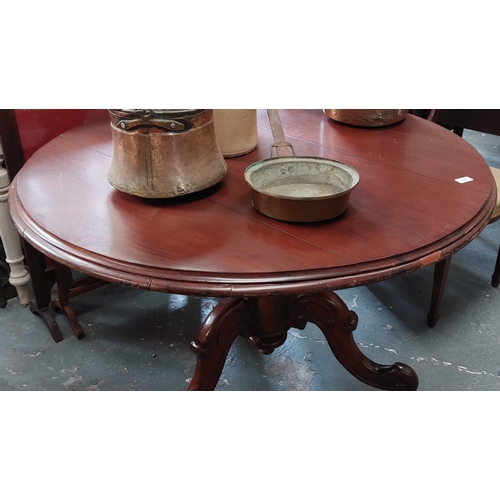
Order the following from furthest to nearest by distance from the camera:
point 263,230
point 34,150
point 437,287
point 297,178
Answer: point 437,287 < point 34,150 < point 297,178 < point 263,230

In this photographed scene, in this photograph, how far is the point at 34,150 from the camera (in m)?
1.91

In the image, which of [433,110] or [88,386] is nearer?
[88,386]

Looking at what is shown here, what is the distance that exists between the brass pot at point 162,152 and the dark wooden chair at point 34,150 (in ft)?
2.63

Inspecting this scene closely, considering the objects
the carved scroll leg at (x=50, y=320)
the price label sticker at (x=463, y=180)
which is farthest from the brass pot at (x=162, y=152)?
the carved scroll leg at (x=50, y=320)

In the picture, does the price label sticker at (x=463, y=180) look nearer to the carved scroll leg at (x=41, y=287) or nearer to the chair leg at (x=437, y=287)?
the chair leg at (x=437, y=287)

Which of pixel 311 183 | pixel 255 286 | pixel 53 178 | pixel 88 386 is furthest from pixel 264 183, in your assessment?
pixel 88 386

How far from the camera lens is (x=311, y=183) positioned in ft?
3.93

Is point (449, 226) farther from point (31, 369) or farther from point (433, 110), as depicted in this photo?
point (31, 369)

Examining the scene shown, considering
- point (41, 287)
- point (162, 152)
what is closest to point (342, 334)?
point (162, 152)

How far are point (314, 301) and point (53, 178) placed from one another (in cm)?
75

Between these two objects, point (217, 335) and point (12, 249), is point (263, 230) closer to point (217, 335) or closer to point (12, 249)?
point (217, 335)

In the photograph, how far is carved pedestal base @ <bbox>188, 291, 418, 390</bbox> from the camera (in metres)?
1.36

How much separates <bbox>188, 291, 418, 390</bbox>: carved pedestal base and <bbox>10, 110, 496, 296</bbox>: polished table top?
1.08 ft

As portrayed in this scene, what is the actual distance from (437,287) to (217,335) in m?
1.04
